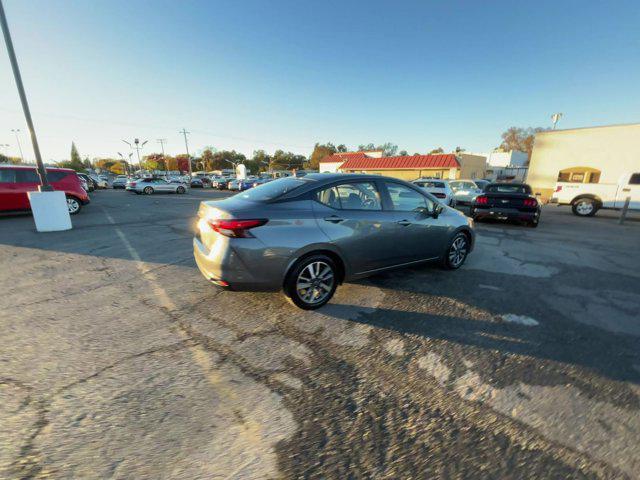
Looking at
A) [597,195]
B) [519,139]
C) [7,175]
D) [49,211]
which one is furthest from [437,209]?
[519,139]

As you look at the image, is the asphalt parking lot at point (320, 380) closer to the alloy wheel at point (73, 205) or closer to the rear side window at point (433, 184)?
the alloy wheel at point (73, 205)

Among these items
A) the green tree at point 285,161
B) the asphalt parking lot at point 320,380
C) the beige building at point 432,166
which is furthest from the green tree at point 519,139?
the asphalt parking lot at point 320,380

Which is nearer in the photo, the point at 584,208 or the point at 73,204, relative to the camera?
the point at 73,204

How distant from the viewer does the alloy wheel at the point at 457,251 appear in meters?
4.79

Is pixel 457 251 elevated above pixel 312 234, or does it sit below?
below

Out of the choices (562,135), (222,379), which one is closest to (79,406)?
(222,379)

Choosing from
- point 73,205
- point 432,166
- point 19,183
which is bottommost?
point 73,205

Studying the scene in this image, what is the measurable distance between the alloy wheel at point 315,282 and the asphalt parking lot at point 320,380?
0.78ft

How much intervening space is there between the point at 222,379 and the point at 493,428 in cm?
198

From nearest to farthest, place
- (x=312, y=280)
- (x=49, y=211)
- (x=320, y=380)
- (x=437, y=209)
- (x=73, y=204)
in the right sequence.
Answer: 1. (x=320, y=380)
2. (x=312, y=280)
3. (x=437, y=209)
4. (x=49, y=211)
5. (x=73, y=204)

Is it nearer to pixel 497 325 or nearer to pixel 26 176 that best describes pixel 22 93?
pixel 26 176

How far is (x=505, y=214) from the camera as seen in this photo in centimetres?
923

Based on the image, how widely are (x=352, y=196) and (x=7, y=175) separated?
39.0 ft

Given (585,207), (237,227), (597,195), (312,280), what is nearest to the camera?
(237,227)
